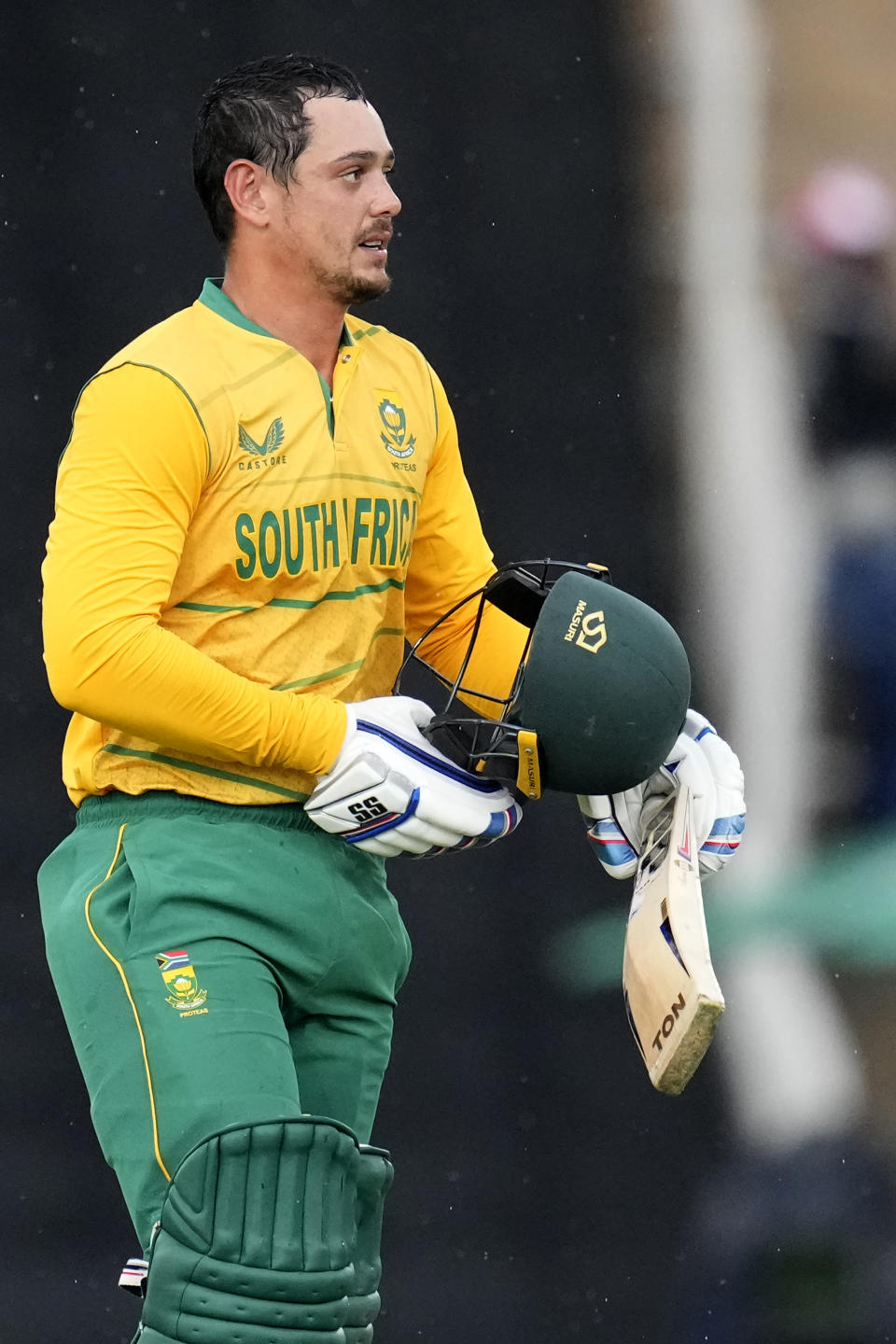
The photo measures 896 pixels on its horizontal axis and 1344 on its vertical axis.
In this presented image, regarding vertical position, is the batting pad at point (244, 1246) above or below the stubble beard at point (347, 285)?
below

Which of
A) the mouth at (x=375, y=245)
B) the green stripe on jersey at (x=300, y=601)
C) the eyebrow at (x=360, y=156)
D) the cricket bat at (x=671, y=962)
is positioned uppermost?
the eyebrow at (x=360, y=156)

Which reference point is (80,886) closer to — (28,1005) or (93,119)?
(28,1005)

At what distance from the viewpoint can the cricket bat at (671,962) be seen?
2350 mm

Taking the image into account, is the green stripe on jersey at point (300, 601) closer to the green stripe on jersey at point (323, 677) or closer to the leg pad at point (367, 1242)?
the green stripe on jersey at point (323, 677)

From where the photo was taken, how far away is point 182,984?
7.82ft

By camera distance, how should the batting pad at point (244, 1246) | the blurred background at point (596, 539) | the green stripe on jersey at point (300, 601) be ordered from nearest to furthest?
the batting pad at point (244, 1246) < the green stripe on jersey at point (300, 601) < the blurred background at point (596, 539)

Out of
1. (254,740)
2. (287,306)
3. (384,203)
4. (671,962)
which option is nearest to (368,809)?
(254,740)

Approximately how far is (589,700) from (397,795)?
0.25m

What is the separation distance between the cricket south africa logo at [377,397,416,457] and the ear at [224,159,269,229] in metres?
0.27

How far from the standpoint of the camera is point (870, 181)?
3516 mm

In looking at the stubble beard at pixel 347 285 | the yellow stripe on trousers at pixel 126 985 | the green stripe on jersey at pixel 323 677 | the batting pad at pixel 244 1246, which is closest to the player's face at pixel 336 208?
the stubble beard at pixel 347 285

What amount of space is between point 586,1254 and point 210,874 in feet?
5.05

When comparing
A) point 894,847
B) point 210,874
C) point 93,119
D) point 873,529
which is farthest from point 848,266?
point 210,874

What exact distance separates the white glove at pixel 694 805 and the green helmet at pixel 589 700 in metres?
0.15
